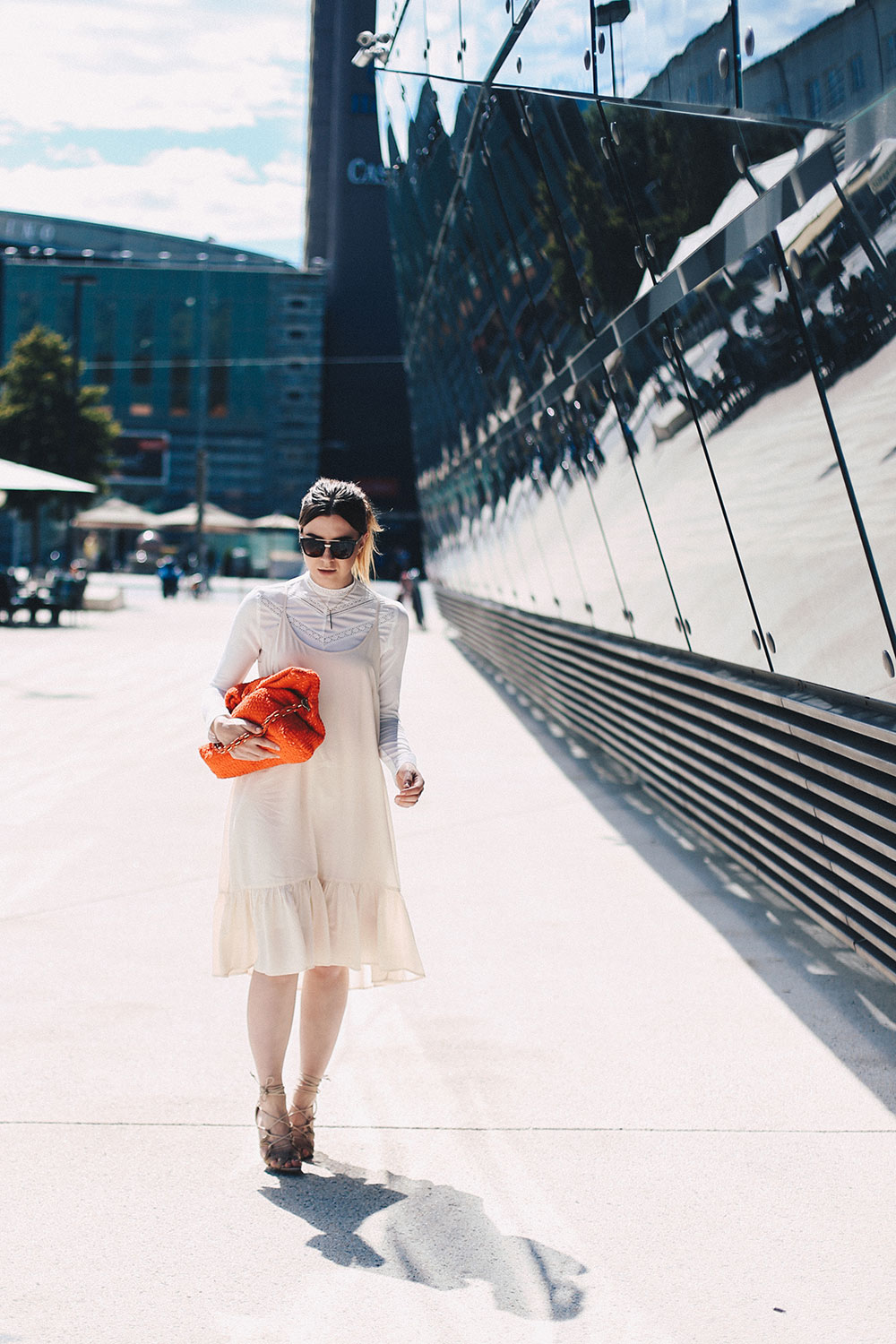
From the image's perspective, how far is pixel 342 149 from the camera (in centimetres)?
6600

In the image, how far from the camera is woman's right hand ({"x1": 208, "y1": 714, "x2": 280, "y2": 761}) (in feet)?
12.0

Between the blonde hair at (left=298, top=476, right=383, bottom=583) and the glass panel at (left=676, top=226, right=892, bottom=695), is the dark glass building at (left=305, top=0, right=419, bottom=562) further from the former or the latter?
the blonde hair at (left=298, top=476, right=383, bottom=583)

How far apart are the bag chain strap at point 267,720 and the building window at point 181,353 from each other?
63.1 meters

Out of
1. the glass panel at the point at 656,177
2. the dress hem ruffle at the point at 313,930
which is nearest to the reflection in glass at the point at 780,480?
the glass panel at the point at 656,177

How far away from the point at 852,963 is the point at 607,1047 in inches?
56.1

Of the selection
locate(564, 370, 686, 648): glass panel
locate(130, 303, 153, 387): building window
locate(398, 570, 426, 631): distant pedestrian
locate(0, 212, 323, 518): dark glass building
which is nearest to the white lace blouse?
locate(564, 370, 686, 648): glass panel

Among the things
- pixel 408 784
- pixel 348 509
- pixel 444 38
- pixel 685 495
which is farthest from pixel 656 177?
pixel 444 38

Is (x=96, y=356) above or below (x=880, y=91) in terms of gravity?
above

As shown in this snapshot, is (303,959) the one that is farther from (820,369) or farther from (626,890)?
(626,890)

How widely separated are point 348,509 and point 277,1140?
1.62 metres

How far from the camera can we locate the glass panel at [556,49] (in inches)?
293

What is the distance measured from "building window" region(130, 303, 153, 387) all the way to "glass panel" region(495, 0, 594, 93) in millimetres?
57168

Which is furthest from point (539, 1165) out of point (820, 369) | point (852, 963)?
point (820, 369)

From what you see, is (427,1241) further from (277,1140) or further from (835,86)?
(835,86)
